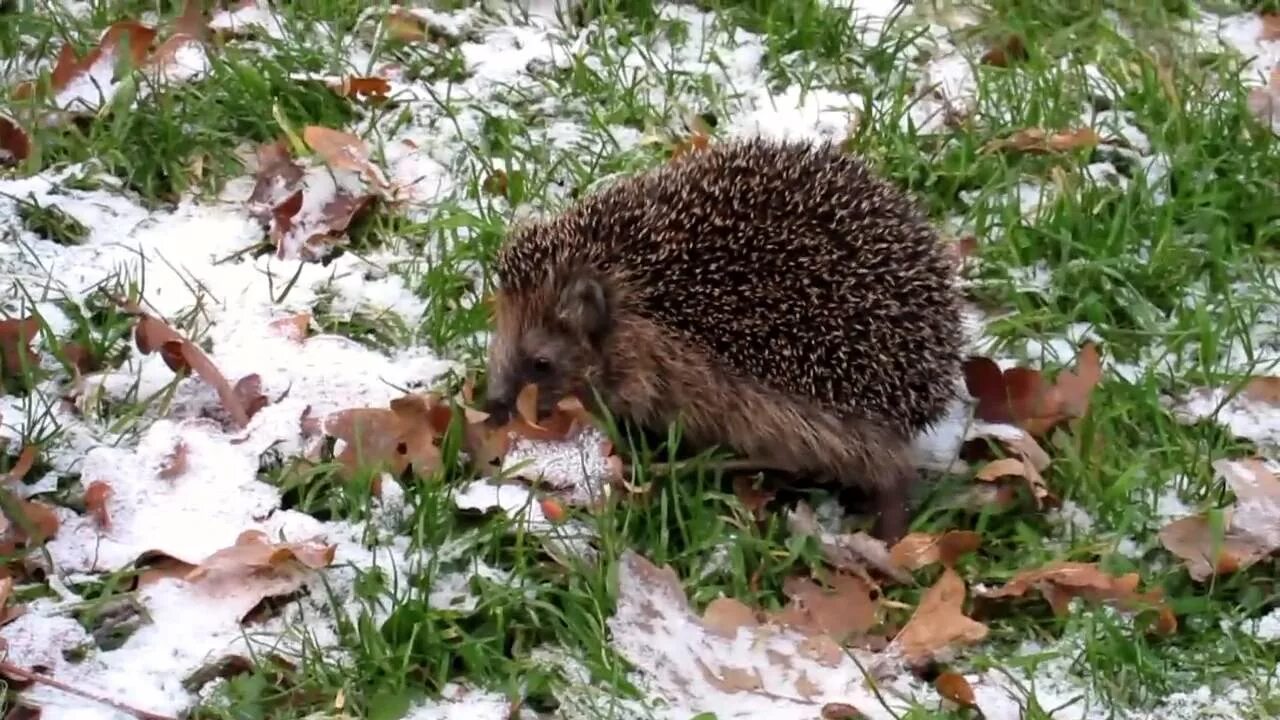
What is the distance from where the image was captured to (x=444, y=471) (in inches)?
159

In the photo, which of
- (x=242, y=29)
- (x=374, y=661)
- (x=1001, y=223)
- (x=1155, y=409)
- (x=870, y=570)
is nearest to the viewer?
(x=374, y=661)

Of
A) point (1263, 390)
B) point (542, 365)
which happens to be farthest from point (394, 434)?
point (1263, 390)

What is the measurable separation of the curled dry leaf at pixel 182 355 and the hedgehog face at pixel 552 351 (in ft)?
2.28

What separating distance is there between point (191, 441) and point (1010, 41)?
3597 millimetres

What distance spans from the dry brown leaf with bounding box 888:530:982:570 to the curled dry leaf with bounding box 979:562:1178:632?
176 mm

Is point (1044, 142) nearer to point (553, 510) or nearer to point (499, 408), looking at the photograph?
point (499, 408)

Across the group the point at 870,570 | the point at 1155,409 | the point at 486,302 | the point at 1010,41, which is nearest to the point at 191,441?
the point at 486,302

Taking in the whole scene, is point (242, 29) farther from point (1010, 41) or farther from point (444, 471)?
point (1010, 41)

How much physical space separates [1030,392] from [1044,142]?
141cm

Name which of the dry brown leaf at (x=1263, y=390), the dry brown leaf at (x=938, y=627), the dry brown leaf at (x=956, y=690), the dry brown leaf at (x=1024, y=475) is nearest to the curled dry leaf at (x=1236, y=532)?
the dry brown leaf at (x=1024, y=475)

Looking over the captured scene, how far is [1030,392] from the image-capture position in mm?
4441

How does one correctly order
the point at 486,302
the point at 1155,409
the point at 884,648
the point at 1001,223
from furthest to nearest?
the point at 1001,223 < the point at 486,302 < the point at 1155,409 < the point at 884,648

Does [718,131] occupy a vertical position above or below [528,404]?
above

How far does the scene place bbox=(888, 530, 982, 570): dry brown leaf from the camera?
3.94 metres
